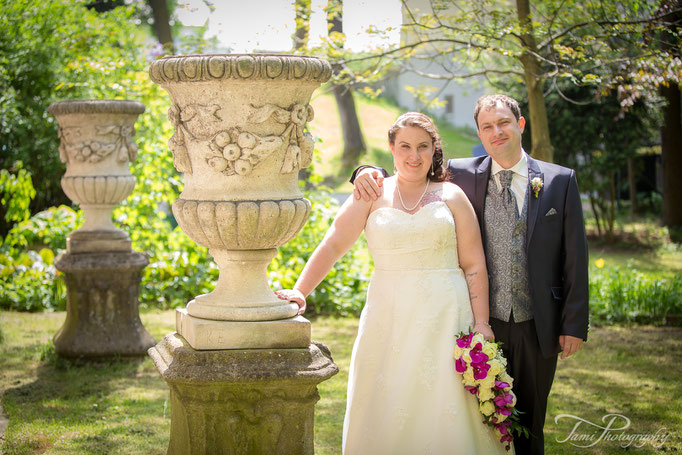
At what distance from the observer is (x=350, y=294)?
852 centimetres

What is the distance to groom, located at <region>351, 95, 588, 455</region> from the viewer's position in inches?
139

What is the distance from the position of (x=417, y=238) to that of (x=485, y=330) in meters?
0.52

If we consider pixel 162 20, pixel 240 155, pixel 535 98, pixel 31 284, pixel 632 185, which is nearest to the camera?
pixel 240 155

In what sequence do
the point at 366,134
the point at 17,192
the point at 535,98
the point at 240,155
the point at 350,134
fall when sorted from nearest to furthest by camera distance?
the point at 240,155
the point at 535,98
the point at 17,192
the point at 350,134
the point at 366,134

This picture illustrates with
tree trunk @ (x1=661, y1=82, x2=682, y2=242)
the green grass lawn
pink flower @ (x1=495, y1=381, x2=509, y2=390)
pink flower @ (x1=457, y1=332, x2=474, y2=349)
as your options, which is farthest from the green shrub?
tree trunk @ (x1=661, y1=82, x2=682, y2=242)

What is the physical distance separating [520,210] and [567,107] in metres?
9.56

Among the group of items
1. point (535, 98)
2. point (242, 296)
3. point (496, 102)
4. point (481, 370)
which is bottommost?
point (481, 370)

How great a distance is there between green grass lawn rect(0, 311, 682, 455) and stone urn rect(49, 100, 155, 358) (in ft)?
0.78

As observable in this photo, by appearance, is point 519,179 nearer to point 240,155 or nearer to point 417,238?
point 417,238

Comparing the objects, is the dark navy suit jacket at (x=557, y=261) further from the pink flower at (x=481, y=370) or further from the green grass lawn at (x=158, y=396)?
the green grass lawn at (x=158, y=396)

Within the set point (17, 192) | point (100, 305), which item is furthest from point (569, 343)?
point (17, 192)

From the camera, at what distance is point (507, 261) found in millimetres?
3580

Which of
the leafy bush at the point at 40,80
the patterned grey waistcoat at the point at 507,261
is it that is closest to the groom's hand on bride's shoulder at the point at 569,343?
the patterned grey waistcoat at the point at 507,261

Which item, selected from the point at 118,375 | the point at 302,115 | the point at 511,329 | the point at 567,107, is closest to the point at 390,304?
the point at 511,329
